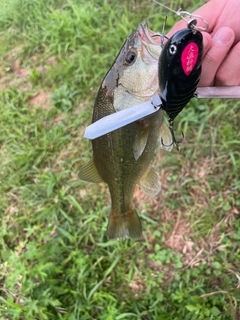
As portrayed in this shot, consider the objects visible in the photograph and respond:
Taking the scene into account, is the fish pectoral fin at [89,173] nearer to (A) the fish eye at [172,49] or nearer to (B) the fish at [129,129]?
(B) the fish at [129,129]

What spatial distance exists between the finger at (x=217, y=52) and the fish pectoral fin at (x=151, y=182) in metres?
0.70

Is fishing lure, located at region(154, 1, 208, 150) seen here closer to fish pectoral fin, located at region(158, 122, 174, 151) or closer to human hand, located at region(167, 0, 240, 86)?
human hand, located at region(167, 0, 240, 86)

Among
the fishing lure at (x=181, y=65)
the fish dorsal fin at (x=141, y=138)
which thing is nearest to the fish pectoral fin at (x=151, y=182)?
the fish dorsal fin at (x=141, y=138)

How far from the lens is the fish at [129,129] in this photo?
1.43 meters

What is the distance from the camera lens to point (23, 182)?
3.24m

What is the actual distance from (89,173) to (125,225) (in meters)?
0.51

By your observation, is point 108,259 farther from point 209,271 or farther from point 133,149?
point 133,149

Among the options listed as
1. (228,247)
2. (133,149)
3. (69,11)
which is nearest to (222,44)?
(133,149)

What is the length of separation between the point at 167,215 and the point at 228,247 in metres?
0.50

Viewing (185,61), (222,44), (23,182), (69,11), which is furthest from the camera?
(69,11)

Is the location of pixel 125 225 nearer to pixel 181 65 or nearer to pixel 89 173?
pixel 89 173

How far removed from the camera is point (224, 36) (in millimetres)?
1285

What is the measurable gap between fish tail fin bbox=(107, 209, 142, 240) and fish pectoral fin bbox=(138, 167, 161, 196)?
248 millimetres

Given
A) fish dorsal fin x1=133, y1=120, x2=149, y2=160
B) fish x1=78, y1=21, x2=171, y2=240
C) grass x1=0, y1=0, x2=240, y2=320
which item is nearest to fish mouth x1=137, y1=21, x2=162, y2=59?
fish x1=78, y1=21, x2=171, y2=240
